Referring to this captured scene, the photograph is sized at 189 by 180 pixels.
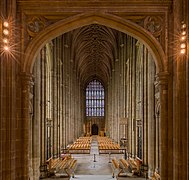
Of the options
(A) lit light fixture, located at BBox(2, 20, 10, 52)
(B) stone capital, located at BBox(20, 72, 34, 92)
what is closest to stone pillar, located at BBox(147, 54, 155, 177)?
(B) stone capital, located at BBox(20, 72, 34, 92)

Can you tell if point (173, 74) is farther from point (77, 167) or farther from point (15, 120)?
point (77, 167)

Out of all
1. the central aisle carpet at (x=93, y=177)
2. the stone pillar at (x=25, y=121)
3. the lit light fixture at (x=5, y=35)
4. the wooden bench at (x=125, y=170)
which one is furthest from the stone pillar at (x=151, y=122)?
the lit light fixture at (x=5, y=35)

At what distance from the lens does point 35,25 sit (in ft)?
42.7

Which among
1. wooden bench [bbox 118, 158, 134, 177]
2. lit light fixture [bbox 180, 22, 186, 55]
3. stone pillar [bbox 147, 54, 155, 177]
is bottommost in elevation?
wooden bench [bbox 118, 158, 134, 177]

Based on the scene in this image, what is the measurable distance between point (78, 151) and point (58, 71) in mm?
7835

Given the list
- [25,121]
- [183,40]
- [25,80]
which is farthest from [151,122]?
[183,40]

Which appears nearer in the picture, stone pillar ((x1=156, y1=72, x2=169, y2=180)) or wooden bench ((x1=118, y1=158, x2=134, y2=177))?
stone pillar ((x1=156, y1=72, x2=169, y2=180))

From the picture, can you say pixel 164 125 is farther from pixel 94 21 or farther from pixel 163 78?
pixel 94 21

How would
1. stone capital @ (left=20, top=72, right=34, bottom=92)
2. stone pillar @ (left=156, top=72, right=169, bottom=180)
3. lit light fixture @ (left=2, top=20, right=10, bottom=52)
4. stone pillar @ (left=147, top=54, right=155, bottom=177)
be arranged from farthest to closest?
stone pillar @ (left=147, top=54, right=155, bottom=177)
stone capital @ (left=20, top=72, right=34, bottom=92)
stone pillar @ (left=156, top=72, right=169, bottom=180)
lit light fixture @ (left=2, top=20, right=10, bottom=52)

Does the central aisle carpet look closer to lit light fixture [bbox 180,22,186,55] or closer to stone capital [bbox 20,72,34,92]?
stone capital [bbox 20,72,34,92]

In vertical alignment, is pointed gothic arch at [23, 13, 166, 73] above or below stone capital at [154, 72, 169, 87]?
above

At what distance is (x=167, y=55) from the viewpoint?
41.6 feet

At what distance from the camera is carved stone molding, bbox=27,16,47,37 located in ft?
42.4

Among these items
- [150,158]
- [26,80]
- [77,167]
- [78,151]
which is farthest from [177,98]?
[78,151]
